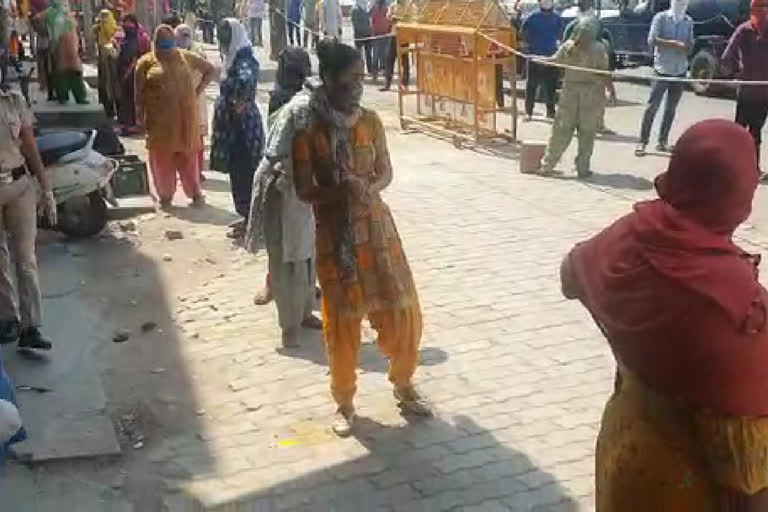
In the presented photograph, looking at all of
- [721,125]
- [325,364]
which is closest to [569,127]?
[325,364]

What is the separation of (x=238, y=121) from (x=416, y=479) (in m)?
3.96

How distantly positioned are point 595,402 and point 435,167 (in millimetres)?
5838

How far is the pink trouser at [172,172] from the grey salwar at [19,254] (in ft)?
11.2

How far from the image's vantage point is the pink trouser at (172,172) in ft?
29.2

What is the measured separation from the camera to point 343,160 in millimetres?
4367

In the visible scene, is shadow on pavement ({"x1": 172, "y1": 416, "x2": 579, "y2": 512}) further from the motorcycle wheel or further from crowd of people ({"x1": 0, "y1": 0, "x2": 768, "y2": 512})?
the motorcycle wheel

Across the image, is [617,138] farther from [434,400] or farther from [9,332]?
[9,332]

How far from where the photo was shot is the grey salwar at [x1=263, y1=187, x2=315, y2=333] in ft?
18.2

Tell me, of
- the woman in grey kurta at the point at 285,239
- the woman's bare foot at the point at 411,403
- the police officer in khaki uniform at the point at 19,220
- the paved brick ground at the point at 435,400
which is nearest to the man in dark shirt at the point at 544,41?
the paved brick ground at the point at 435,400

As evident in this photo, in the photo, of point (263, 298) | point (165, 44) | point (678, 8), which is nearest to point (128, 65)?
point (165, 44)

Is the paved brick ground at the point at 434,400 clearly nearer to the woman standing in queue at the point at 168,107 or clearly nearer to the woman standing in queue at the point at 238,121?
the woman standing in queue at the point at 238,121

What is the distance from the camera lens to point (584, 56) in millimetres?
9992

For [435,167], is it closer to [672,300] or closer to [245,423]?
[245,423]

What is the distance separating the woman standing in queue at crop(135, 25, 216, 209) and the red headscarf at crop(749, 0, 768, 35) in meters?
4.98
